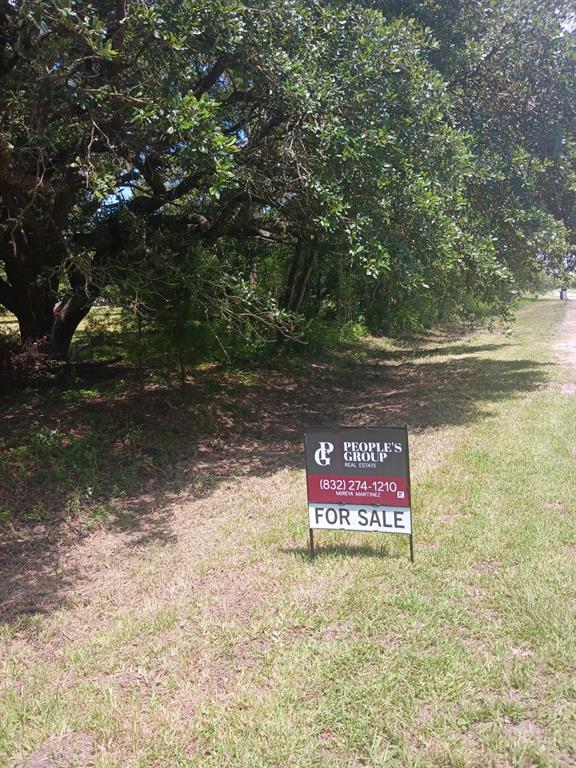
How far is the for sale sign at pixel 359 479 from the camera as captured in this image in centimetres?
416

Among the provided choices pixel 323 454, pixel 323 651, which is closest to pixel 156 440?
pixel 323 454

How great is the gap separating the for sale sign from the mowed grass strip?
1.14 feet

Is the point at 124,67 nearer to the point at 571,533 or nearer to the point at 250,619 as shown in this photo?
the point at 250,619

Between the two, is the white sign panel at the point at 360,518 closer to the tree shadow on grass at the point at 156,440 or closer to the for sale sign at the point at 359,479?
the for sale sign at the point at 359,479

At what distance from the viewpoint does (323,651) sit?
3303 mm

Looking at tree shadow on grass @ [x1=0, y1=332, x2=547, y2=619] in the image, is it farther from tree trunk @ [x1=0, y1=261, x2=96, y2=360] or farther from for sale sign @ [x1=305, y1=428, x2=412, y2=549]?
for sale sign @ [x1=305, y1=428, x2=412, y2=549]

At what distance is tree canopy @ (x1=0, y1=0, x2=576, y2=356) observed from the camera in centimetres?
602

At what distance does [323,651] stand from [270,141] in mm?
6632

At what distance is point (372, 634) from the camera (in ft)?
11.3

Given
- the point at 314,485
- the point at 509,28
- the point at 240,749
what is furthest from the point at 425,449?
the point at 509,28

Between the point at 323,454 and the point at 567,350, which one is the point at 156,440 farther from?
the point at 567,350

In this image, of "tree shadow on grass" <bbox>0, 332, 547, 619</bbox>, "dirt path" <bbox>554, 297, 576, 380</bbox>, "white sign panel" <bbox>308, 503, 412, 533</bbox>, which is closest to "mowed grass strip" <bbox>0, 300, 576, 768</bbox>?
"white sign panel" <bbox>308, 503, 412, 533</bbox>

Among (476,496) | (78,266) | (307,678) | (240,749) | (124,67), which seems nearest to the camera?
(240,749)

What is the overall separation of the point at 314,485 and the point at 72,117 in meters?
5.04
